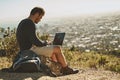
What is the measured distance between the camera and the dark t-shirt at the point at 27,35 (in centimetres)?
1018

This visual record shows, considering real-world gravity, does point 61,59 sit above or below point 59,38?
below

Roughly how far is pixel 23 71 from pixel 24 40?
92 cm

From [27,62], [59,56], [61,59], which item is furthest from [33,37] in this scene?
[61,59]

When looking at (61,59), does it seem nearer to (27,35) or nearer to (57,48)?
(57,48)

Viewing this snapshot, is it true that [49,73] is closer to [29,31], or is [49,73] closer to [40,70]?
[40,70]

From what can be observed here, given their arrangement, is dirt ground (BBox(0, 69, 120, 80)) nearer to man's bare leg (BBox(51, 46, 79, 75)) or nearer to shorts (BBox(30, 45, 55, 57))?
man's bare leg (BBox(51, 46, 79, 75))

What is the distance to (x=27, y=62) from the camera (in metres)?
10.2

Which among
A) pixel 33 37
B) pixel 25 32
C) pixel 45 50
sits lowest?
pixel 45 50

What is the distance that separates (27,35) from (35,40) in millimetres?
349

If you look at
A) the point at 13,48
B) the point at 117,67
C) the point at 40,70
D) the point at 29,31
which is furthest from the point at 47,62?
the point at 13,48

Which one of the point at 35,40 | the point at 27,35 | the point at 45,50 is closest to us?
the point at 35,40

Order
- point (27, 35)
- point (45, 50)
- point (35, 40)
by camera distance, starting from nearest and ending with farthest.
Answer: point (35, 40) → point (27, 35) → point (45, 50)

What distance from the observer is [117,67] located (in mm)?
13195

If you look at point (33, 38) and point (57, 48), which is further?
point (57, 48)
